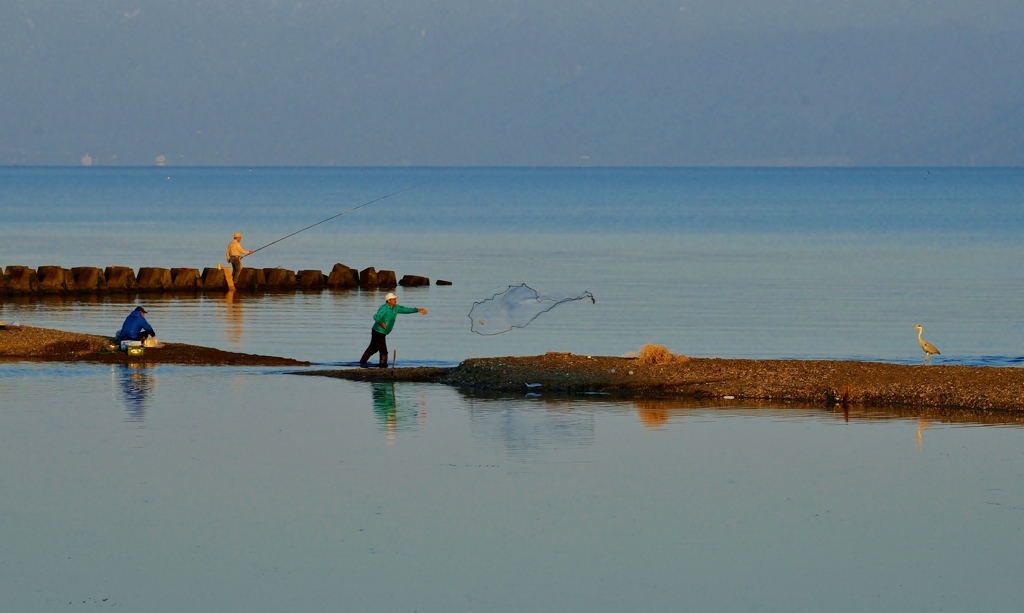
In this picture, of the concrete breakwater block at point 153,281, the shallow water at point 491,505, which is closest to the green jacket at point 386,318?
the shallow water at point 491,505

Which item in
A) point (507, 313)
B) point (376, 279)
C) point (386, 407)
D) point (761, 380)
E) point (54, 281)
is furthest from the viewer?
point (376, 279)

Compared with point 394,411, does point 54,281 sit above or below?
above

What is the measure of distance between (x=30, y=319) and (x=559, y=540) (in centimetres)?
2286

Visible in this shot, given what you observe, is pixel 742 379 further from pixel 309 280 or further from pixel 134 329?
pixel 309 280

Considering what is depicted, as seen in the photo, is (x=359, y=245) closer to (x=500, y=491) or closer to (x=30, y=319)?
(x=30, y=319)

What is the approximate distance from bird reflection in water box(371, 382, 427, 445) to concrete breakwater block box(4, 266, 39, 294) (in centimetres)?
1968

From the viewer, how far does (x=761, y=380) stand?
22141mm

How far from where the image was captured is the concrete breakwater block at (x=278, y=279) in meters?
43.3

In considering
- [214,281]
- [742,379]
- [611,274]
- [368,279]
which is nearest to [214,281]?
[214,281]

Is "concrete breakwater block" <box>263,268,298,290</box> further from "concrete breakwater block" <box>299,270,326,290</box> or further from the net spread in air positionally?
the net spread in air

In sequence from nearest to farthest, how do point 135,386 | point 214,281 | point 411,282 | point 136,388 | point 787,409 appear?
point 787,409 < point 136,388 < point 135,386 < point 214,281 < point 411,282

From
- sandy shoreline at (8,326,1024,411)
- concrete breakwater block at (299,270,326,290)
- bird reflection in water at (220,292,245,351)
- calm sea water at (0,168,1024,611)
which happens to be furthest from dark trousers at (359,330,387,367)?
concrete breakwater block at (299,270,326,290)

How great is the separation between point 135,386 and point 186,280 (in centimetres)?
1925

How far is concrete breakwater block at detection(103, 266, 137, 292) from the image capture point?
1629 inches
